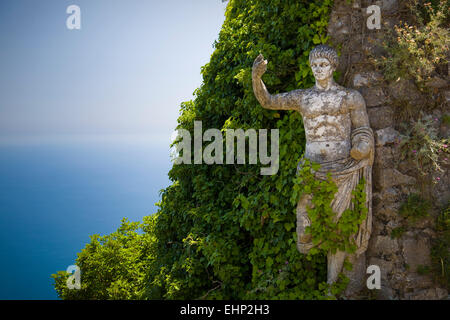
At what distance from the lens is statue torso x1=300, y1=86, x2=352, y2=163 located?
4.16m

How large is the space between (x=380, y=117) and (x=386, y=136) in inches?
9.7

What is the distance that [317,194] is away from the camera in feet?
13.4

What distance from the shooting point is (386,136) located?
4.50 m

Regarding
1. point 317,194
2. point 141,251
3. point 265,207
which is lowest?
point 141,251

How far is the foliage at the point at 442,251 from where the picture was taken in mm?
4293

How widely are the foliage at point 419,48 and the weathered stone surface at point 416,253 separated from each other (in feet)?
6.01

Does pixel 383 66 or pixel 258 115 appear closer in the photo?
A: pixel 383 66

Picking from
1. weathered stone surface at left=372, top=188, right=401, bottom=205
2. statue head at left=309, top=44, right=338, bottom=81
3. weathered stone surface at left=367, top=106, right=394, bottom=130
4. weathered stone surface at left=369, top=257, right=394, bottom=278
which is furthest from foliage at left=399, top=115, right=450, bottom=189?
statue head at left=309, top=44, right=338, bottom=81

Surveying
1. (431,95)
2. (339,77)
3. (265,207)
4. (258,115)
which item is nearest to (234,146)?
(258,115)

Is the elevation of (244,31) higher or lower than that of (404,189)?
higher

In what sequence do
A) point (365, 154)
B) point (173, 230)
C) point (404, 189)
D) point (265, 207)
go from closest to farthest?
1. point (365, 154)
2. point (404, 189)
3. point (265, 207)
4. point (173, 230)

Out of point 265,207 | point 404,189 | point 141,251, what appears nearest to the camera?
point 404,189
